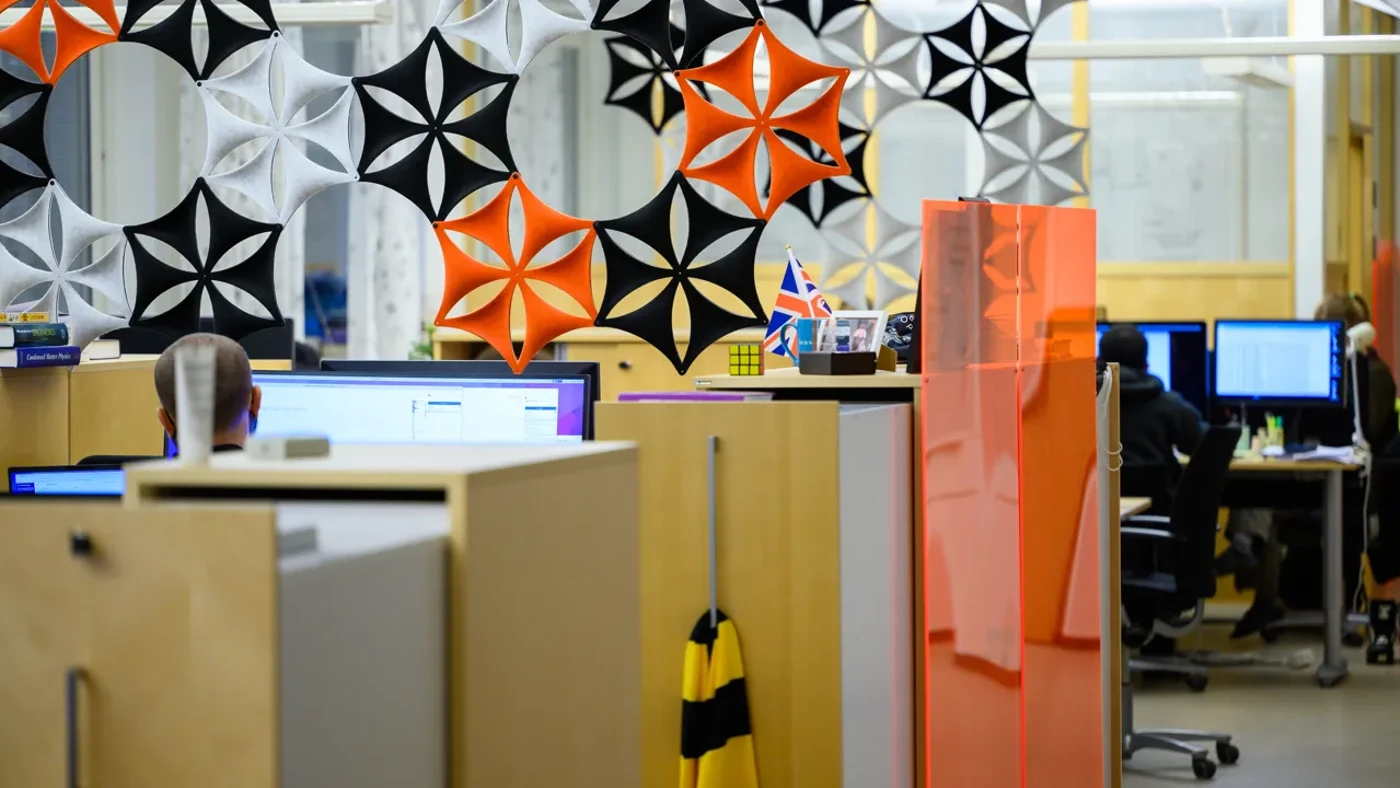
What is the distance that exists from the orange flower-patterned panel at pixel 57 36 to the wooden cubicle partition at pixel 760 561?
78.9 inches

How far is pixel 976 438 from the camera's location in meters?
3.21

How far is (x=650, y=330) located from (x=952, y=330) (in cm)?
109

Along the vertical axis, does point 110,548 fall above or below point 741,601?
above

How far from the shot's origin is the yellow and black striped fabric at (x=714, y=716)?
9.14ft

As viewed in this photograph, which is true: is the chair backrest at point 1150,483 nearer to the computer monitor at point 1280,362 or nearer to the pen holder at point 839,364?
the computer monitor at point 1280,362

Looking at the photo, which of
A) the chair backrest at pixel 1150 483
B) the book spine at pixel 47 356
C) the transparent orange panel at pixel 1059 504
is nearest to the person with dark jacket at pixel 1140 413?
the chair backrest at pixel 1150 483

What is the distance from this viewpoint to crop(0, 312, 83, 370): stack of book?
3.11 meters

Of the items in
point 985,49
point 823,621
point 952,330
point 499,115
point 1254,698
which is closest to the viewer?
point 823,621

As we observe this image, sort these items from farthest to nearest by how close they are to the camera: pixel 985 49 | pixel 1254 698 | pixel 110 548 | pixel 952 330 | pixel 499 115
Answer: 1. pixel 1254 698
2. pixel 985 49
3. pixel 499 115
4. pixel 952 330
5. pixel 110 548

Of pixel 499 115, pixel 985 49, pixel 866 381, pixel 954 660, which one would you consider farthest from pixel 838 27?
pixel 954 660

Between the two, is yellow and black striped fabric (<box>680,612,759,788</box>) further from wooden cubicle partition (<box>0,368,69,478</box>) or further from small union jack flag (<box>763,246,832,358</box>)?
wooden cubicle partition (<box>0,368,69,478</box>)

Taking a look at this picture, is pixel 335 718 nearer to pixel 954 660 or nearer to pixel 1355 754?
pixel 954 660

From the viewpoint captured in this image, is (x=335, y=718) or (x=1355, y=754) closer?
(x=335, y=718)

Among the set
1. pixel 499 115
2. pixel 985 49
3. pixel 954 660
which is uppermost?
pixel 985 49
